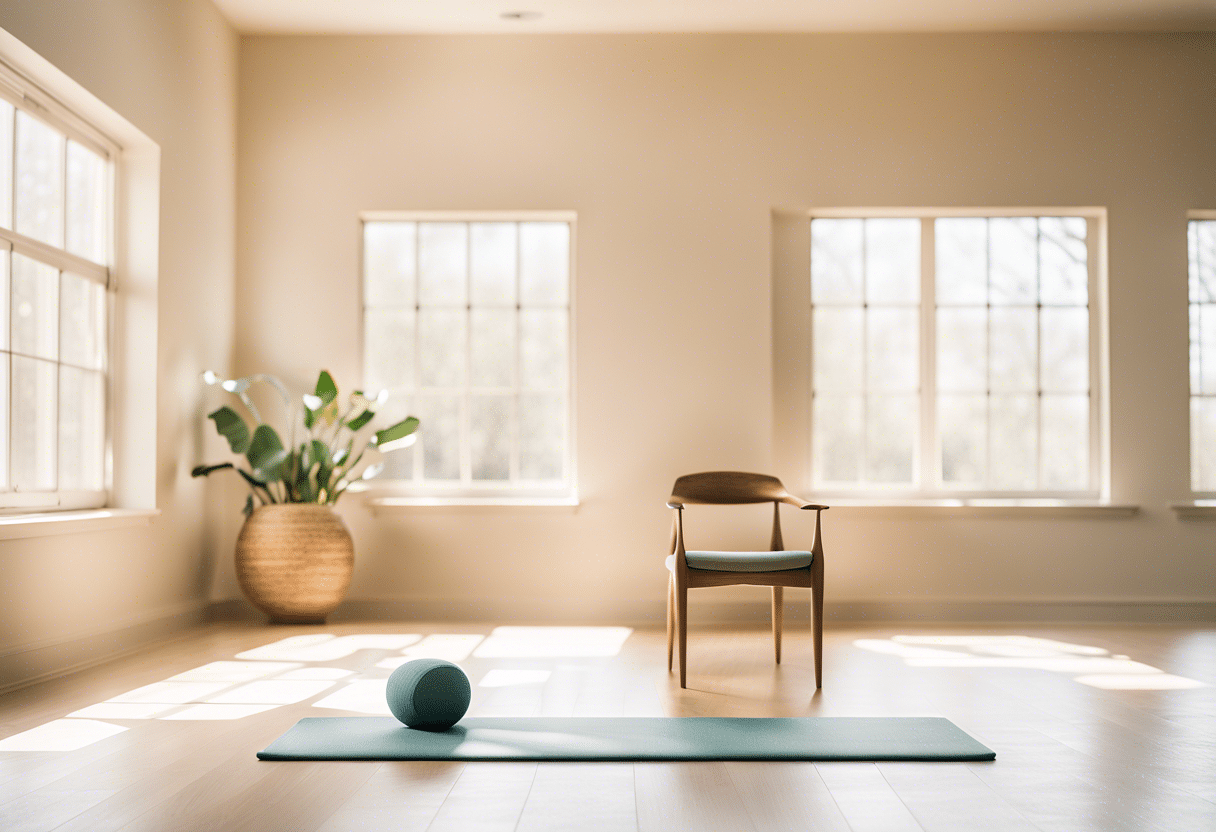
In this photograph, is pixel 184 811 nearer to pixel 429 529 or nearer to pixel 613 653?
pixel 613 653

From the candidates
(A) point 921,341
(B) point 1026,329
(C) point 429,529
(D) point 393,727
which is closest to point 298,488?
(C) point 429,529

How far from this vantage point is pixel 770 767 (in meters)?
2.40

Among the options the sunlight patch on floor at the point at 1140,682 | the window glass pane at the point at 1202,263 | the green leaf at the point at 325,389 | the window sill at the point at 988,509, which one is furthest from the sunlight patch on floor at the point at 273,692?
the window glass pane at the point at 1202,263

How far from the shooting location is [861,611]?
16.8 feet

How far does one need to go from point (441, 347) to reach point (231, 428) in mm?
1219

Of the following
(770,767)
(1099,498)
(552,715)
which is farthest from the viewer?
(1099,498)

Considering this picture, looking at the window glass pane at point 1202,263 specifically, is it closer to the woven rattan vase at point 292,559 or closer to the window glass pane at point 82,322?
the woven rattan vase at point 292,559

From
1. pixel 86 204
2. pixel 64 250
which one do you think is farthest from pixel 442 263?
pixel 64 250

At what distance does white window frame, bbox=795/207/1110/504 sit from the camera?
17.3 ft

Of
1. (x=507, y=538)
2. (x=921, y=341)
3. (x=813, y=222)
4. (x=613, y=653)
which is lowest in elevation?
(x=613, y=653)

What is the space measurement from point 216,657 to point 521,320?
2390 mm

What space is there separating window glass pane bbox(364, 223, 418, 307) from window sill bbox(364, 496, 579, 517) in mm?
1108

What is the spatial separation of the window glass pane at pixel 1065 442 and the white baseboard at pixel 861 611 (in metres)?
0.65

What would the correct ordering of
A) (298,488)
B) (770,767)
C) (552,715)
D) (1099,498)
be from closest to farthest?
1. (770,767)
2. (552,715)
3. (298,488)
4. (1099,498)
